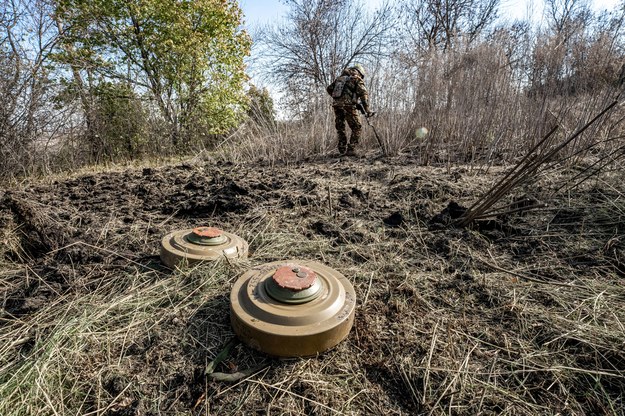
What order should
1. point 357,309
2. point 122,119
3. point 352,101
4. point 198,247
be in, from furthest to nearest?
point 122,119 → point 352,101 → point 198,247 → point 357,309

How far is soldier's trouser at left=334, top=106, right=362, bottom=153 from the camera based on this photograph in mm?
5398

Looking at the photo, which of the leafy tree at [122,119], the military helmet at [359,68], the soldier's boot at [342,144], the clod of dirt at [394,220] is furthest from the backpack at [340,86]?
the leafy tree at [122,119]

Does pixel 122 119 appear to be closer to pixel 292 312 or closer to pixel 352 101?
pixel 352 101

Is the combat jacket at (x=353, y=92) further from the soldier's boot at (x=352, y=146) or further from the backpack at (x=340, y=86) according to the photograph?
the soldier's boot at (x=352, y=146)

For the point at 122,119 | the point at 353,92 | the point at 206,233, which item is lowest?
the point at 206,233

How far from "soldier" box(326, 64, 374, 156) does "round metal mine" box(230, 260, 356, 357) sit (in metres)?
4.26

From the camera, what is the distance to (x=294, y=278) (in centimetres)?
124

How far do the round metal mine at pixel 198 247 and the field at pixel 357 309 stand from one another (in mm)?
69

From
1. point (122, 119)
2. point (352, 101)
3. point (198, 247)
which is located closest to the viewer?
point (198, 247)

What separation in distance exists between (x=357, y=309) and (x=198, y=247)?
3.08ft

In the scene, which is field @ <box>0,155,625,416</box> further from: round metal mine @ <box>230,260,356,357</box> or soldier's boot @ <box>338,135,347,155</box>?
soldier's boot @ <box>338,135,347,155</box>

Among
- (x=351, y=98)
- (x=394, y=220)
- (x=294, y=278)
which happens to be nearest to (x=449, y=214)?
(x=394, y=220)

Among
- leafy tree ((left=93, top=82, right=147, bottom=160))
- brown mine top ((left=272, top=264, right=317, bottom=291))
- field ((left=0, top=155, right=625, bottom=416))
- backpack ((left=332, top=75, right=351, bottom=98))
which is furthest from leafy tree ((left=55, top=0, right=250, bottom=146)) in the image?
brown mine top ((left=272, top=264, right=317, bottom=291))

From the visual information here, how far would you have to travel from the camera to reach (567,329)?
129cm
